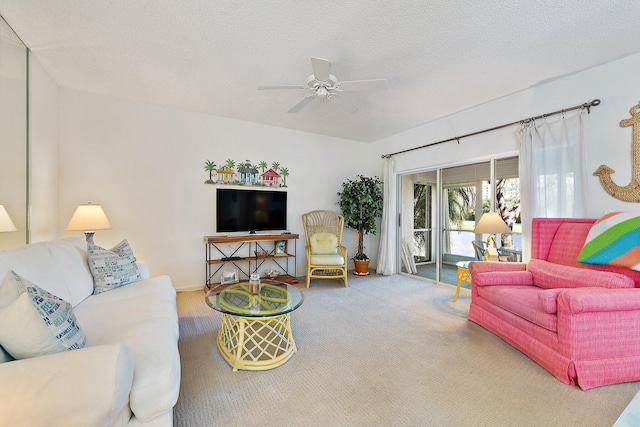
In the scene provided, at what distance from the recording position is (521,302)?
7.24 feet

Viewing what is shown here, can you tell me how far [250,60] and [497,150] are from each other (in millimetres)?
3158

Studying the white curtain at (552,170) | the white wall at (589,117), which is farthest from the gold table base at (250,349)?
the white wall at (589,117)

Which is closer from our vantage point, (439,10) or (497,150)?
(439,10)

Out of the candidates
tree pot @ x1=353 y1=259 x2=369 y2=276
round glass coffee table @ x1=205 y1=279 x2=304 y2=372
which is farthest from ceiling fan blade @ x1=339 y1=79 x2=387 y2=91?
tree pot @ x1=353 y1=259 x2=369 y2=276

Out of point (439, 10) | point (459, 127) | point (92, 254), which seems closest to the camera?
point (439, 10)

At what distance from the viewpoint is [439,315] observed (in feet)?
9.90

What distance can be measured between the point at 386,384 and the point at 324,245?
270cm

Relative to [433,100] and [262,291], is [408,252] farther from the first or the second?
[262,291]

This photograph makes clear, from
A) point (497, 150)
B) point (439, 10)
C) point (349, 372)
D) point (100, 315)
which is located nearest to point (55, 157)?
point (100, 315)

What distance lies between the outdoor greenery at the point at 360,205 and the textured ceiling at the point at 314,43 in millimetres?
1781

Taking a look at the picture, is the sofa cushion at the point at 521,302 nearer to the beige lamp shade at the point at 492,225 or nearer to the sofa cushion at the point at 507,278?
the sofa cushion at the point at 507,278

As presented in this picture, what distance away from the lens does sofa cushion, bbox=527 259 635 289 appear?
79.1 inches

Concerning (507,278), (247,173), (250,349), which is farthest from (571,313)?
(247,173)

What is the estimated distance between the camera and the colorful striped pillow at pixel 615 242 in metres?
2.08
